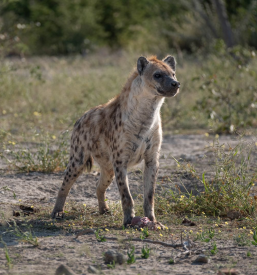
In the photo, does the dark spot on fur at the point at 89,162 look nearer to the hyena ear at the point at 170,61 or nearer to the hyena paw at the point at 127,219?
the hyena paw at the point at 127,219

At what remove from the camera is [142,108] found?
4.84 metres

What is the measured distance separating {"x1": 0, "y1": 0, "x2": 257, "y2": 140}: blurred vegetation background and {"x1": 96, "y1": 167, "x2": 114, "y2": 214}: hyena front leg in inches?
52.3

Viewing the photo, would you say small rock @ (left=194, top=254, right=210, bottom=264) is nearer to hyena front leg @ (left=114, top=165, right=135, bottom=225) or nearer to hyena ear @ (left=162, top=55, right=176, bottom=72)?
hyena front leg @ (left=114, top=165, right=135, bottom=225)

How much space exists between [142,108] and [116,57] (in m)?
13.0

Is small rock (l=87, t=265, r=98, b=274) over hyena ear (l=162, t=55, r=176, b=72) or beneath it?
beneath

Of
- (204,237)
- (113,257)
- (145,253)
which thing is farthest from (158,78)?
(113,257)

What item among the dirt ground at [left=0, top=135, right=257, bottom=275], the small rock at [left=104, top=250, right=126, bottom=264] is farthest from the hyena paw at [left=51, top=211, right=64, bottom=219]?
the small rock at [left=104, top=250, right=126, bottom=264]

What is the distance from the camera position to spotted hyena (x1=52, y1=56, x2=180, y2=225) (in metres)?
4.76

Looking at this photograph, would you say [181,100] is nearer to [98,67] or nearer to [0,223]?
[98,67]

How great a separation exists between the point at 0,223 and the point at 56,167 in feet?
6.12

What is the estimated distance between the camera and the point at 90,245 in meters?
3.92

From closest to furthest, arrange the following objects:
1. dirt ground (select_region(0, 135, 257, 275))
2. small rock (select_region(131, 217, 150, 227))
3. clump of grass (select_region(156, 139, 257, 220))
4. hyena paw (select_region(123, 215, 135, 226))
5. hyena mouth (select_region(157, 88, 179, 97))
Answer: dirt ground (select_region(0, 135, 257, 275)) < small rock (select_region(131, 217, 150, 227)) < hyena paw (select_region(123, 215, 135, 226)) < hyena mouth (select_region(157, 88, 179, 97)) < clump of grass (select_region(156, 139, 257, 220))

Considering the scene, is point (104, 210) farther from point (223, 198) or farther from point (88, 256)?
point (88, 256)

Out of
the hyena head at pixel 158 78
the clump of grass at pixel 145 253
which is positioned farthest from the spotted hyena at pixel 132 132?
the clump of grass at pixel 145 253
